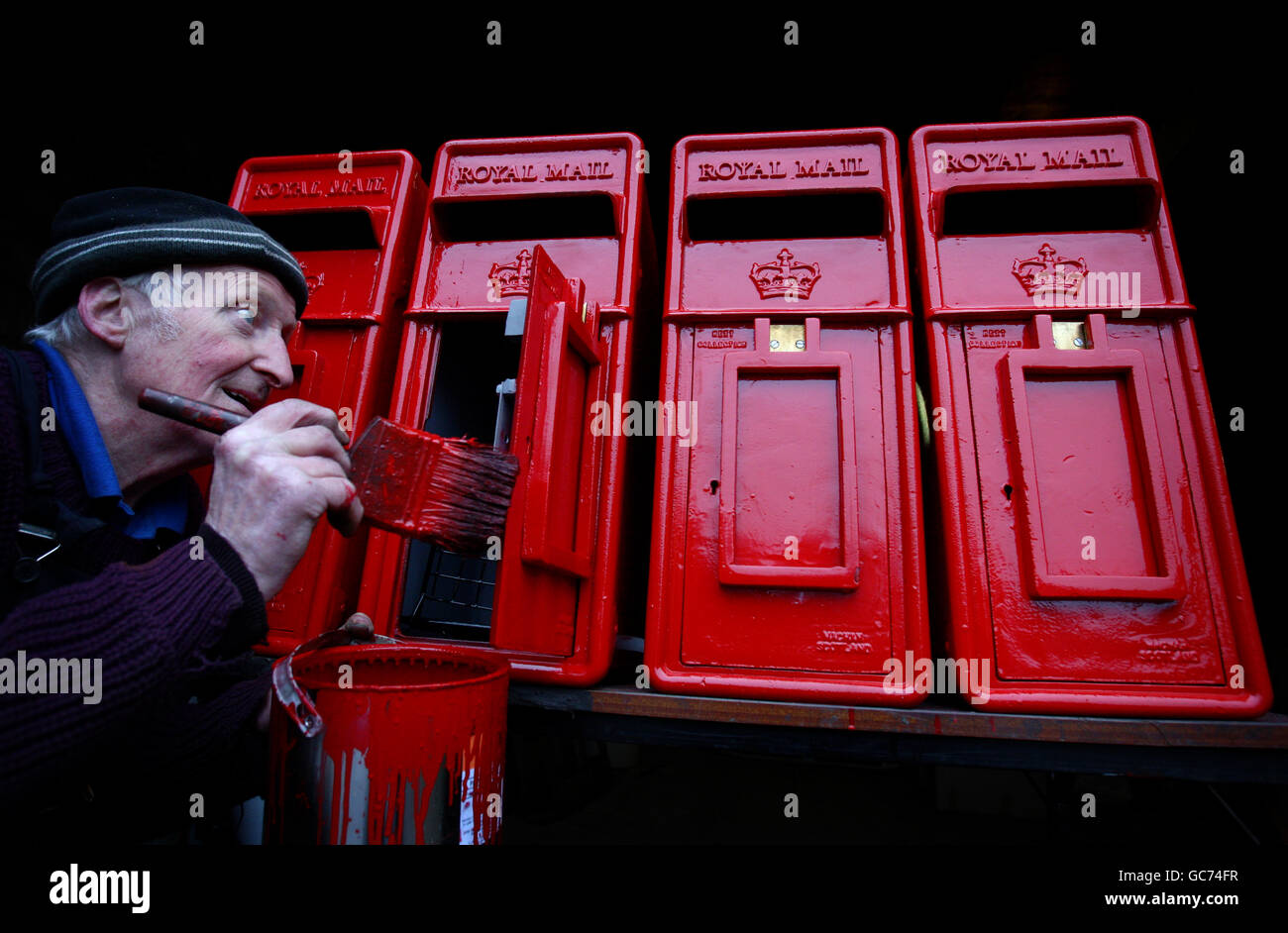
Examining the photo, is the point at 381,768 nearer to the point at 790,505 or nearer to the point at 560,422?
the point at 560,422

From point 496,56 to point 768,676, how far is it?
10.9ft

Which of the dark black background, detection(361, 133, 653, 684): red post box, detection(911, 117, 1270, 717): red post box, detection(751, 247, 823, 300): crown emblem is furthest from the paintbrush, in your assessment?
the dark black background

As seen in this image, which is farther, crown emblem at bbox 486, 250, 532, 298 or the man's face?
crown emblem at bbox 486, 250, 532, 298

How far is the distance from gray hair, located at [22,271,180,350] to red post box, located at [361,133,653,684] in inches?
24.7

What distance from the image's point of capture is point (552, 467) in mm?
1373

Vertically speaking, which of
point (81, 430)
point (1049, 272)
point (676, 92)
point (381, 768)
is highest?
point (676, 92)

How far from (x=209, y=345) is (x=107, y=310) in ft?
0.59

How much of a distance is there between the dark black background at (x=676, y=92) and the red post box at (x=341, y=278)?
4.58 feet

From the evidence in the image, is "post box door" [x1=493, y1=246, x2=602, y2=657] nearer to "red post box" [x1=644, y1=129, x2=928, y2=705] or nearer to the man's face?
"red post box" [x1=644, y1=129, x2=928, y2=705]

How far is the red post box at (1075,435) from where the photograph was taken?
1.32m

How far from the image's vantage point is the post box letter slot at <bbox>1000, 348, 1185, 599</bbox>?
4.43 ft

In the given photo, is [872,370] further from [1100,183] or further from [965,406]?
[1100,183]

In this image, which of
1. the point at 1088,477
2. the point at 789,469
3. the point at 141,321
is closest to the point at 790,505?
the point at 789,469

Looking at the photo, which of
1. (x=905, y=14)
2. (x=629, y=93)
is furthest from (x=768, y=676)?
(x=629, y=93)
